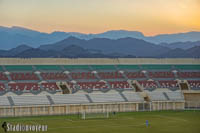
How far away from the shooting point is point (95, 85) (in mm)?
74438

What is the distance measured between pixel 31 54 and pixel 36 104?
13728cm

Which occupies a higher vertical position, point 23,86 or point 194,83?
point 194,83

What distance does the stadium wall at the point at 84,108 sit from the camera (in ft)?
209

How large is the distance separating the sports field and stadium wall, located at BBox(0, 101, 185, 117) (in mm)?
2590

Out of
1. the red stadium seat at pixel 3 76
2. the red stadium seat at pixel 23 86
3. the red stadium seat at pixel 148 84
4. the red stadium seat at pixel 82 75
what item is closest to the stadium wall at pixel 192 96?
the red stadium seat at pixel 148 84

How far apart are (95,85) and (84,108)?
7.66 meters

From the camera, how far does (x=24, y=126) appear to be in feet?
165

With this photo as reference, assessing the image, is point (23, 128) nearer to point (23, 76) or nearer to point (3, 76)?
point (3, 76)

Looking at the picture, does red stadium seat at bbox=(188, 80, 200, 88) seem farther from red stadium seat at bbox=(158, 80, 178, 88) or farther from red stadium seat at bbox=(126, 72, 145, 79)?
red stadium seat at bbox=(126, 72, 145, 79)

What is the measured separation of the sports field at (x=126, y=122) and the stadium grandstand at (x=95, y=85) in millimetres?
3430

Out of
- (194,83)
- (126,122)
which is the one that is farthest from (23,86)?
(194,83)

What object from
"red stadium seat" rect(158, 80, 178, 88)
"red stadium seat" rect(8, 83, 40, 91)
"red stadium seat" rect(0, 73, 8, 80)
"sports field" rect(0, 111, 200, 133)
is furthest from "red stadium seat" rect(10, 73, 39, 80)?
"red stadium seat" rect(158, 80, 178, 88)

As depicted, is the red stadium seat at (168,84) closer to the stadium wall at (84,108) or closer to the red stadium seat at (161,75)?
the red stadium seat at (161,75)

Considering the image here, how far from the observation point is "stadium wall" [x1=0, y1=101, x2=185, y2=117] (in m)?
63.7
